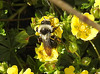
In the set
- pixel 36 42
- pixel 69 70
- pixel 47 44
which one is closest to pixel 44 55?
pixel 69 70

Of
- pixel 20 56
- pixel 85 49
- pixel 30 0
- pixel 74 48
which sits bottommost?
pixel 20 56

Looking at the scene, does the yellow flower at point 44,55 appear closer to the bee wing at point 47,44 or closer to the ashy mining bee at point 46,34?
the ashy mining bee at point 46,34

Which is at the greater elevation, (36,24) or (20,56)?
(36,24)

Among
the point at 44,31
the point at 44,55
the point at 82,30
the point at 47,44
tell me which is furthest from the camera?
the point at 82,30

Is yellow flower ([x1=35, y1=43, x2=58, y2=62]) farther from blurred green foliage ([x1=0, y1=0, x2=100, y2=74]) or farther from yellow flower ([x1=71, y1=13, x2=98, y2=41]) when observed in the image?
yellow flower ([x1=71, y1=13, x2=98, y2=41])

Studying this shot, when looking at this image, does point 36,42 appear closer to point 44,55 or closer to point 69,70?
point 44,55

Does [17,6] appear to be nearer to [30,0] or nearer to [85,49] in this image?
[30,0]

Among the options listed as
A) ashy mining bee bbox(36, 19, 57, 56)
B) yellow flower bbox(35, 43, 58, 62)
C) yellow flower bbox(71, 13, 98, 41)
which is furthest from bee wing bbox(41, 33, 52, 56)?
yellow flower bbox(71, 13, 98, 41)

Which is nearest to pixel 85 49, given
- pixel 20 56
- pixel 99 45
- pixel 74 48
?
pixel 99 45
